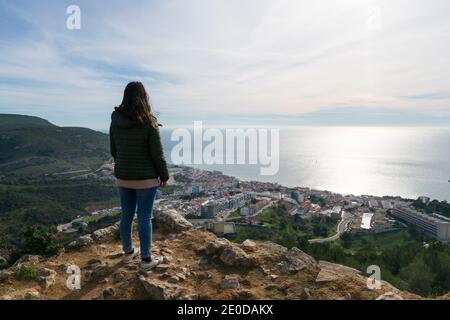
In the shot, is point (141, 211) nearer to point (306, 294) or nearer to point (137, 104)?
point (137, 104)

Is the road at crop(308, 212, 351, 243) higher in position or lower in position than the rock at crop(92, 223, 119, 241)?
lower

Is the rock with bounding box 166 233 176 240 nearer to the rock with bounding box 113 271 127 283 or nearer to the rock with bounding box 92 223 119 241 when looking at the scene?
the rock with bounding box 92 223 119 241

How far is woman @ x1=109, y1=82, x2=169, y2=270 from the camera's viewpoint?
360cm

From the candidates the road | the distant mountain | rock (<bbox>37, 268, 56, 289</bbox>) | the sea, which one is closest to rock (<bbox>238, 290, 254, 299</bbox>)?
rock (<bbox>37, 268, 56, 289</bbox>)

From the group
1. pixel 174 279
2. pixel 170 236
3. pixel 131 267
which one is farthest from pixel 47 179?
pixel 174 279

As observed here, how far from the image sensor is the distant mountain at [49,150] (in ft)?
301

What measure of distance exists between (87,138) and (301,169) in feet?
240

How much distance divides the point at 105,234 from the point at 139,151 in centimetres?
281

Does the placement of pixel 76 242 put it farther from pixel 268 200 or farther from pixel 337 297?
pixel 268 200

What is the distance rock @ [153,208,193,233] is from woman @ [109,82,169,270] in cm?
211

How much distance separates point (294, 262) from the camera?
4.26 metres

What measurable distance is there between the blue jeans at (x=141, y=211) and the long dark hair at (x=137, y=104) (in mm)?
795

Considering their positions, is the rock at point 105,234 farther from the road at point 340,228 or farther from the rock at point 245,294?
the road at point 340,228

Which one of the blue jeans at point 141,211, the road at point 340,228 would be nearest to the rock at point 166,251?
the blue jeans at point 141,211
